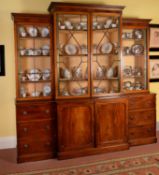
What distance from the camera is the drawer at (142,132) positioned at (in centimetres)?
419

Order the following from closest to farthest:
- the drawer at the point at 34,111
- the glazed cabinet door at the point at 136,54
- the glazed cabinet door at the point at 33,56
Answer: the drawer at the point at 34,111, the glazed cabinet door at the point at 33,56, the glazed cabinet door at the point at 136,54

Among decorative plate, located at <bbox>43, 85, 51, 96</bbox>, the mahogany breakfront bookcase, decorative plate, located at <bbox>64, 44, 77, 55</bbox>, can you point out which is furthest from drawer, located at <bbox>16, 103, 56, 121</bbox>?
decorative plate, located at <bbox>64, 44, 77, 55</bbox>

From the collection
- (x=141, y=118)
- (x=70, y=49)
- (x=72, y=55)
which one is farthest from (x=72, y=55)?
(x=141, y=118)

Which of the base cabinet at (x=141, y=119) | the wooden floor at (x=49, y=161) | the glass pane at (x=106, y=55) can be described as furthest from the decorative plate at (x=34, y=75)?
the base cabinet at (x=141, y=119)

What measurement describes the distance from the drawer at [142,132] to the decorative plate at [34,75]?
71.8 inches

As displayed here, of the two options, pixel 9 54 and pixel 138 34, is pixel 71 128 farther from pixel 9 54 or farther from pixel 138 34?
pixel 138 34

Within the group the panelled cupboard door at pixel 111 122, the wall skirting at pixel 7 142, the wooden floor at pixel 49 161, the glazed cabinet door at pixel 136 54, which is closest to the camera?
the wooden floor at pixel 49 161

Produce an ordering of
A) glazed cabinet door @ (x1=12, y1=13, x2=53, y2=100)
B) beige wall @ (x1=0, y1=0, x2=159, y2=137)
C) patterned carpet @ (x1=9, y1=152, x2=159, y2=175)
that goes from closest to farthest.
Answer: patterned carpet @ (x1=9, y1=152, x2=159, y2=175) < glazed cabinet door @ (x1=12, y1=13, x2=53, y2=100) < beige wall @ (x1=0, y1=0, x2=159, y2=137)

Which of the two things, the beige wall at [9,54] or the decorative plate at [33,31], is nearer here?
the decorative plate at [33,31]

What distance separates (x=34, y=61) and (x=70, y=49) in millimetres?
635

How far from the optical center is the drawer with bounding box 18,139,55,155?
3613 millimetres

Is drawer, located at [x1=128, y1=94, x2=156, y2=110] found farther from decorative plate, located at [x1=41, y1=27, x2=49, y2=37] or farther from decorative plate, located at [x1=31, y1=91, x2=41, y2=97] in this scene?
decorative plate, located at [x1=41, y1=27, x2=49, y2=37]

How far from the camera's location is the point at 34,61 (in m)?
3.99

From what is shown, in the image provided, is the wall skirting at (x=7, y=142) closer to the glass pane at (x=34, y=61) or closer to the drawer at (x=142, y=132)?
the glass pane at (x=34, y=61)
